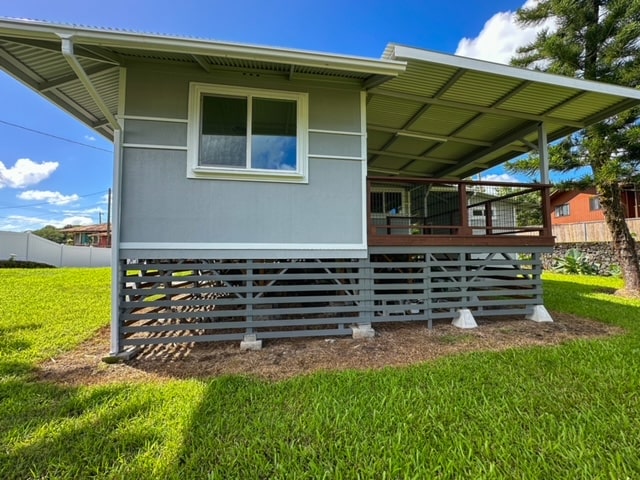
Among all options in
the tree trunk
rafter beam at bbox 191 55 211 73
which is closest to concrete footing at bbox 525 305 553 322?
the tree trunk

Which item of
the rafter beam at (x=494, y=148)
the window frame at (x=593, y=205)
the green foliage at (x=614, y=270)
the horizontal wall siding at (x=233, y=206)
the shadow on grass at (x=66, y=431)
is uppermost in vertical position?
the window frame at (x=593, y=205)

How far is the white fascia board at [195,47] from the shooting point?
3184 mm

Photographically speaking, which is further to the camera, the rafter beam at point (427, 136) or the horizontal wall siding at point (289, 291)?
the rafter beam at point (427, 136)

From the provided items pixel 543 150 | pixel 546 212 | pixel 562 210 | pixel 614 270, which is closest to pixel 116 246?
pixel 546 212

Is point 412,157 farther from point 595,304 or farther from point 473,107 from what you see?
point 595,304

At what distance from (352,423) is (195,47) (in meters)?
4.05

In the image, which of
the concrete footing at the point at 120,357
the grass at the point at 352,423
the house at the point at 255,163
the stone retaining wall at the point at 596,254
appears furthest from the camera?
the stone retaining wall at the point at 596,254

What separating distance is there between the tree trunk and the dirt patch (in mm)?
4915

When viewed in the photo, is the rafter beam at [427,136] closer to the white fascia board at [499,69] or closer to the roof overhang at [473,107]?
the roof overhang at [473,107]

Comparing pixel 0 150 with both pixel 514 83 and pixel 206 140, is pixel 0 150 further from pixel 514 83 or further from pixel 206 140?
pixel 514 83

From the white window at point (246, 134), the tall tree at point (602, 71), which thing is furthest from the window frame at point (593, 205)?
the white window at point (246, 134)

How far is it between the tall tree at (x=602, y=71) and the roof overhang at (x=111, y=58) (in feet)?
22.4

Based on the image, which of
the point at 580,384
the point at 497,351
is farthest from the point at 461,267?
the point at 580,384

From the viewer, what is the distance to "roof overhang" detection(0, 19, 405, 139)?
325cm
